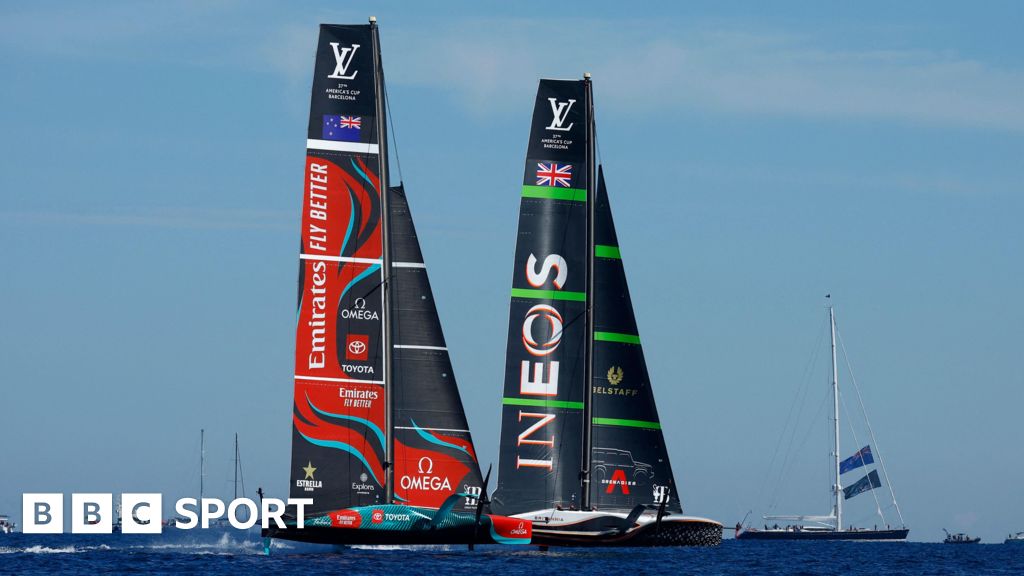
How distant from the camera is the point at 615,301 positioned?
53125mm

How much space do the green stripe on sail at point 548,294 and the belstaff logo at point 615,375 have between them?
2483mm

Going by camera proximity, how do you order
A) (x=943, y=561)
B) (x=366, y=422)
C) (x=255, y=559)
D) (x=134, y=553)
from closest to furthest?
(x=366, y=422) → (x=255, y=559) → (x=134, y=553) → (x=943, y=561)

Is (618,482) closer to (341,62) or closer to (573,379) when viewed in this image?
(573,379)

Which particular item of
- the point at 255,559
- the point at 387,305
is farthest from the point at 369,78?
the point at 255,559

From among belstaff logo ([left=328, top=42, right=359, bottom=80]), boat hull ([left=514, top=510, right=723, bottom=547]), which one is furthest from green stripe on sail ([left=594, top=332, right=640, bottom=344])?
belstaff logo ([left=328, top=42, right=359, bottom=80])

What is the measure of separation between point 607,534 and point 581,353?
5.65m

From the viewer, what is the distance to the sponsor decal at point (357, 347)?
153ft

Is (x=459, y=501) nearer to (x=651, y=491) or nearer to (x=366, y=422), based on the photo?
(x=366, y=422)

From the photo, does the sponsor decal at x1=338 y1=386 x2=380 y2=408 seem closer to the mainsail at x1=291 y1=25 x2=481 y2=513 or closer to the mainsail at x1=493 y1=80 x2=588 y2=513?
the mainsail at x1=291 y1=25 x2=481 y2=513

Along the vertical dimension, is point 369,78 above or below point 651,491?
above

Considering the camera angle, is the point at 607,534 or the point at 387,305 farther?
the point at 607,534

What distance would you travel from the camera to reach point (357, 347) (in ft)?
154

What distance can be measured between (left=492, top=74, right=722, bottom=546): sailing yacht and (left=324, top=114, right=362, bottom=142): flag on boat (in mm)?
7045

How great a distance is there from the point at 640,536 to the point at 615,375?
17.0 feet
